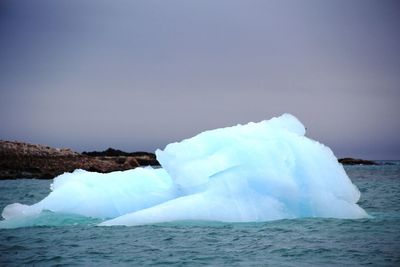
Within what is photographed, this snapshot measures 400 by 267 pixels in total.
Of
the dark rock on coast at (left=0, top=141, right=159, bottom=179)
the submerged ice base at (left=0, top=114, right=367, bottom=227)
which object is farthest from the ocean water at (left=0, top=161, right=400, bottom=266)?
the dark rock on coast at (left=0, top=141, right=159, bottom=179)

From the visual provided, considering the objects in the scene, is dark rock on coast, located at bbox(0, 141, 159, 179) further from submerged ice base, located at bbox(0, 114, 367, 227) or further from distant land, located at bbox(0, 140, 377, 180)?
submerged ice base, located at bbox(0, 114, 367, 227)

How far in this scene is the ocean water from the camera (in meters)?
8.39

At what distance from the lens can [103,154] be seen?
68.4 meters

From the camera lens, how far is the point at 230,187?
12.3 metres

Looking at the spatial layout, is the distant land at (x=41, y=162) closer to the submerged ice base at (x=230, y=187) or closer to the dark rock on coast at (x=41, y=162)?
the dark rock on coast at (x=41, y=162)

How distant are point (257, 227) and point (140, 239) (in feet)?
9.02

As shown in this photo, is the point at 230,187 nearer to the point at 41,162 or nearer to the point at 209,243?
the point at 209,243

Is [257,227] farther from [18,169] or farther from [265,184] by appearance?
[18,169]

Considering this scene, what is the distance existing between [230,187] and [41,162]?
38.2 m

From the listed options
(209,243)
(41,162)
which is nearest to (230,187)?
(209,243)

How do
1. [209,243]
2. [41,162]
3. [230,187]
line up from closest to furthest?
1. [209,243]
2. [230,187]
3. [41,162]

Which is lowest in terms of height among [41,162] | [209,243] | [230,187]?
[209,243]

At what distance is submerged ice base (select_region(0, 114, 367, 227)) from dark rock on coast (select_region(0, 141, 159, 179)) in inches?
1217

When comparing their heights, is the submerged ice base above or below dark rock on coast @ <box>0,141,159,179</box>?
below
